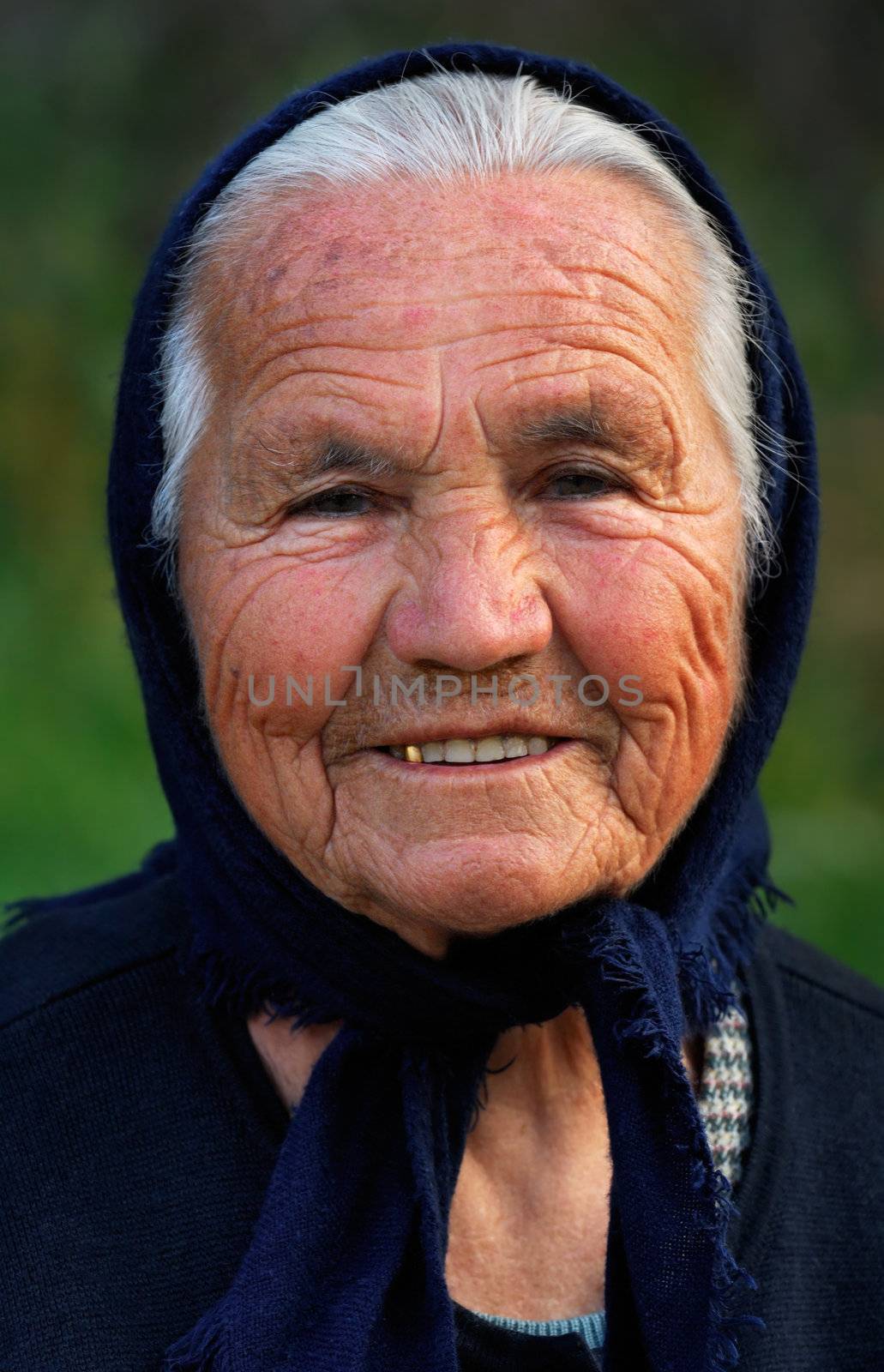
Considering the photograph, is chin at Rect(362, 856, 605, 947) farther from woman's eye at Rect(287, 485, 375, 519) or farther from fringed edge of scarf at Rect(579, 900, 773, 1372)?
woman's eye at Rect(287, 485, 375, 519)

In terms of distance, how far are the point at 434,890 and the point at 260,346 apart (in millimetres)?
848

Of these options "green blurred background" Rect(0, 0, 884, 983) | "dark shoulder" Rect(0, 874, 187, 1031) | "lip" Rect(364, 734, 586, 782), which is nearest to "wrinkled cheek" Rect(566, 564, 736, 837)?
"lip" Rect(364, 734, 586, 782)

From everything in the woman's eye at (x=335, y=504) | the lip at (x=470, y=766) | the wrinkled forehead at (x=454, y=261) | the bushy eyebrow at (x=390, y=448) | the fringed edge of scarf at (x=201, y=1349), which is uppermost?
Answer: the wrinkled forehead at (x=454, y=261)

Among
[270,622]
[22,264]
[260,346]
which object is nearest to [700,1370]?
[270,622]

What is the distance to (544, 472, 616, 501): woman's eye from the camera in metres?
2.25

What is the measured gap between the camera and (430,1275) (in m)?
2.14

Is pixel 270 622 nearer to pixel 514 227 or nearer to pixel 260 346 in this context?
pixel 260 346

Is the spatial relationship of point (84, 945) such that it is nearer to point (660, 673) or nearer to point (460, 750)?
point (460, 750)

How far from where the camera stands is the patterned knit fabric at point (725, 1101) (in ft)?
7.84

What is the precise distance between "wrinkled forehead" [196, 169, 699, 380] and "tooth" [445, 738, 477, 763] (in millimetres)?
570

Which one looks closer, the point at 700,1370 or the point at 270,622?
the point at 700,1370

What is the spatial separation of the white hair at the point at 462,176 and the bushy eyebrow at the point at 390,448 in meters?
0.17

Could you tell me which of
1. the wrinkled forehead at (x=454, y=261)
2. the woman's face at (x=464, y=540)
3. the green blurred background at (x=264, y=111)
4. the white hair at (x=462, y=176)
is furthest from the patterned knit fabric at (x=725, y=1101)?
the green blurred background at (x=264, y=111)

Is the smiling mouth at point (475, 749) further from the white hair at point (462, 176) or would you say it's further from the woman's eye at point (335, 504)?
the white hair at point (462, 176)
